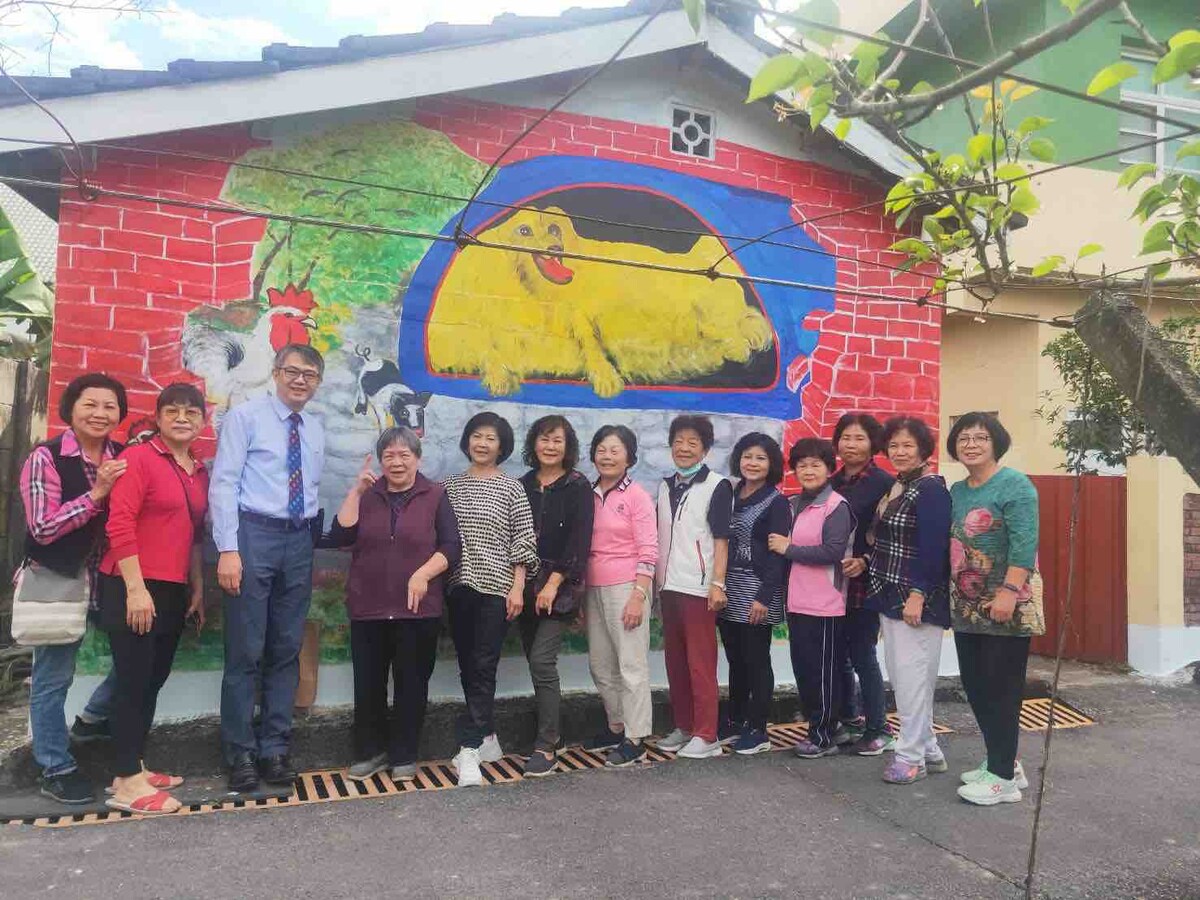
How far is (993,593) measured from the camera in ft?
13.2

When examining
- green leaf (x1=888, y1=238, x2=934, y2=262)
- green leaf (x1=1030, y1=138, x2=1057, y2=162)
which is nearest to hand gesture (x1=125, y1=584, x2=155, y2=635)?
green leaf (x1=888, y1=238, x2=934, y2=262)

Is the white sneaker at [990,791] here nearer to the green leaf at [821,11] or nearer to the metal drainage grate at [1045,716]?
the metal drainage grate at [1045,716]

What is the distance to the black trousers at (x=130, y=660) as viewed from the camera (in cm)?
377

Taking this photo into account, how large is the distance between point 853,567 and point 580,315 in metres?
2.09

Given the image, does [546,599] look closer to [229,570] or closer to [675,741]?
[675,741]

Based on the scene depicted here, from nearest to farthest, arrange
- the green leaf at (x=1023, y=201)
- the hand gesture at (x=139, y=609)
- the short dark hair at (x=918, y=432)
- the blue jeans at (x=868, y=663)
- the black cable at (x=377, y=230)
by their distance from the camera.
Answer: the green leaf at (x=1023, y=201) → the black cable at (x=377, y=230) → the hand gesture at (x=139, y=609) → the short dark hair at (x=918, y=432) → the blue jeans at (x=868, y=663)

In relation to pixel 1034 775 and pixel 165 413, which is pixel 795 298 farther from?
pixel 165 413

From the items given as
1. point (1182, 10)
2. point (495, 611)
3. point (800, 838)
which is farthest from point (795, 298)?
point (1182, 10)

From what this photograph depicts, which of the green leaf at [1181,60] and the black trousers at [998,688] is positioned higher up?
the green leaf at [1181,60]

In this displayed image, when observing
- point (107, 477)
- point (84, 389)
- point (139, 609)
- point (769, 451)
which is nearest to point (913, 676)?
point (769, 451)

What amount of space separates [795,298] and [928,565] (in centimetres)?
221

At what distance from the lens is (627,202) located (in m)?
5.39

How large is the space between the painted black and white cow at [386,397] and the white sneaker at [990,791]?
3228 millimetres

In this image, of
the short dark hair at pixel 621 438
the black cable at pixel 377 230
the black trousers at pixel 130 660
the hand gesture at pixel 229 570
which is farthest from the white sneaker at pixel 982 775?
the black trousers at pixel 130 660
